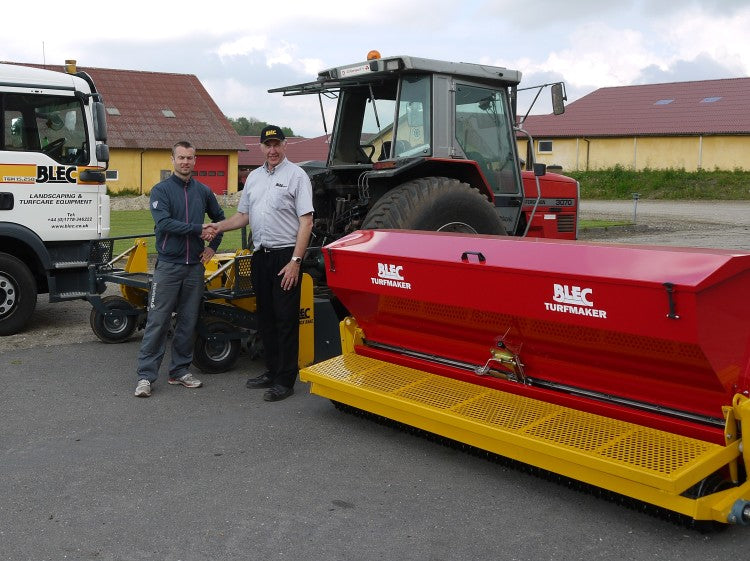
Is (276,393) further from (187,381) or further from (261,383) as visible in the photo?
(187,381)

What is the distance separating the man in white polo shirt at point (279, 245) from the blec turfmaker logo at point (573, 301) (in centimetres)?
201

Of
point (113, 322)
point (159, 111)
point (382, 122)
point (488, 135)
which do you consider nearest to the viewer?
point (382, 122)

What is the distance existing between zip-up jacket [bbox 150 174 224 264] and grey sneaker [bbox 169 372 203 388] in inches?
31.5

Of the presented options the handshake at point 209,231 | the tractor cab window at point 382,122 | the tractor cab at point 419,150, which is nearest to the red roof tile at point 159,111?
the tractor cab window at point 382,122

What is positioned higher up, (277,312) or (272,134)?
(272,134)

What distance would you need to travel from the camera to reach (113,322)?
7.00m

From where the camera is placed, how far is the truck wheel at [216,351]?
590cm

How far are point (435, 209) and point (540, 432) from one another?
244 cm

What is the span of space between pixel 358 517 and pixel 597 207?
24.8 meters

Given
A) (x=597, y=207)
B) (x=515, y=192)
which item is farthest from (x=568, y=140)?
(x=515, y=192)

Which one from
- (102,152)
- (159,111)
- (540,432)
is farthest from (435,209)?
(159,111)

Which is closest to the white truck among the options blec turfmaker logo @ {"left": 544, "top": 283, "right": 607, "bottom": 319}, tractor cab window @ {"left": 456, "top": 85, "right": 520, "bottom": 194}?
tractor cab window @ {"left": 456, "top": 85, "right": 520, "bottom": 194}

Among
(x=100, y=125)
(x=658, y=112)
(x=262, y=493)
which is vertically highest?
(x=658, y=112)

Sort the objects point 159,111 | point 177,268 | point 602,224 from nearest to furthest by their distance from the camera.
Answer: point 177,268 → point 602,224 → point 159,111
